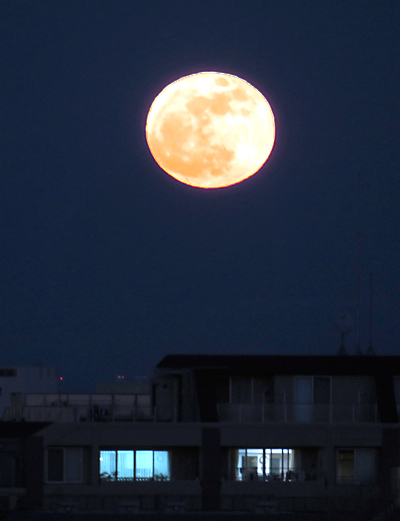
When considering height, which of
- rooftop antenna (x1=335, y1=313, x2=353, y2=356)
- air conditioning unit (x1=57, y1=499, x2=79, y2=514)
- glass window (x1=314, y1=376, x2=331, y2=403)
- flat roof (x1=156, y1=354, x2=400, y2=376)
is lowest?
air conditioning unit (x1=57, y1=499, x2=79, y2=514)

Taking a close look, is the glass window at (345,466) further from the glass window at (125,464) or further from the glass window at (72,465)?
the glass window at (72,465)

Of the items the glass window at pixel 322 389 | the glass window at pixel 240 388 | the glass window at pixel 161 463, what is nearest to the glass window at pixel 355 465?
the glass window at pixel 322 389

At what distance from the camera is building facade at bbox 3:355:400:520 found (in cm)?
4809

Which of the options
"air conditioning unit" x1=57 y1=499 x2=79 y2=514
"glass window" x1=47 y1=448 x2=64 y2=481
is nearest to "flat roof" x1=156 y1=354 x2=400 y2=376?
"glass window" x1=47 y1=448 x2=64 y2=481

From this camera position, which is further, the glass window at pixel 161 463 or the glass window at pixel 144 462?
the glass window at pixel 161 463

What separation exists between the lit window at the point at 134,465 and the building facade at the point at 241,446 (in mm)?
48

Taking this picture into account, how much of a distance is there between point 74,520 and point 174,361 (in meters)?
11.1

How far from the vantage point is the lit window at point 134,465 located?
4916 centimetres

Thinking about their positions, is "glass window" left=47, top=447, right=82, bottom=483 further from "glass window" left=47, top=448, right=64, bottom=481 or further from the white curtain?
the white curtain

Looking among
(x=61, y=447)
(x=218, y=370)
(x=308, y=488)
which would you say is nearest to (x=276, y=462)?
(x=308, y=488)

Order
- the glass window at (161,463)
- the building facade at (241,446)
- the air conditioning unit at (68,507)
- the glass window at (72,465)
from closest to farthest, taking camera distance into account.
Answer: the air conditioning unit at (68,507) < the building facade at (241,446) < the glass window at (72,465) < the glass window at (161,463)

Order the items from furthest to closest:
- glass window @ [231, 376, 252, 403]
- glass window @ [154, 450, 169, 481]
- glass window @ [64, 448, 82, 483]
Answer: glass window @ [231, 376, 252, 403] → glass window @ [154, 450, 169, 481] → glass window @ [64, 448, 82, 483]

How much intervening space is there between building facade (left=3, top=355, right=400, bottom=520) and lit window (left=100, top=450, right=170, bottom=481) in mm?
48

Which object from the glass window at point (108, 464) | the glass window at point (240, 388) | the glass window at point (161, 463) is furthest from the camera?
the glass window at point (240, 388)
